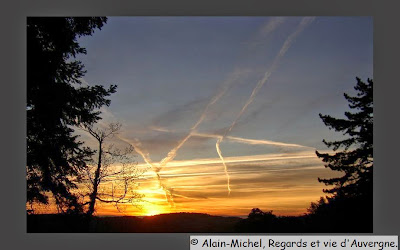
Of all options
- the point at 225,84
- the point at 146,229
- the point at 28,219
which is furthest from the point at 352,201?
the point at 28,219

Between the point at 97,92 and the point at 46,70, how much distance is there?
0.88 metres

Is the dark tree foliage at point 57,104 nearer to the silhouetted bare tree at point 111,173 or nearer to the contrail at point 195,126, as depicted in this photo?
the silhouetted bare tree at point 111,173

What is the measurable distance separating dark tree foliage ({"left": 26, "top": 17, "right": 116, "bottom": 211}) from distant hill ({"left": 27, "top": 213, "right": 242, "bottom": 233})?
0.21 m

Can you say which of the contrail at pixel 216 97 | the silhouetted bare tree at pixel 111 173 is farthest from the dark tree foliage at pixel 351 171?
the silhouetted bare tree at pixel 111 173

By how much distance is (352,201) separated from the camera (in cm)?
719

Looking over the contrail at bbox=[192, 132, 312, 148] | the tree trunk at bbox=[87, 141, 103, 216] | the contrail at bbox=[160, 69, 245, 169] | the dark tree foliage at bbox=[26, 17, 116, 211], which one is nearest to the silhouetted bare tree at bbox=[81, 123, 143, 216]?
the tree trunk at bbox=[87, 141, 103, 216]

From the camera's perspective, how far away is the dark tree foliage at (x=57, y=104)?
734 centimetres

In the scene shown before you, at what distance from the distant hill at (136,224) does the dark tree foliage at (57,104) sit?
0.68 ft

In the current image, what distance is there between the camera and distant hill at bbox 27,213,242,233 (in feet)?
23.3

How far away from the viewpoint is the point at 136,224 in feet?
23.8

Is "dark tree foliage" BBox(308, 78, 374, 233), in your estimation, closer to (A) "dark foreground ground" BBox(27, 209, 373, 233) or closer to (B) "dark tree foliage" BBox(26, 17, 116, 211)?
(A) "dark foreground ground" BBox(27, 209, 373, 233)

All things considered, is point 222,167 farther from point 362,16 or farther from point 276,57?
point 362,16

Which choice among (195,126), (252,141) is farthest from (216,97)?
(252,141)

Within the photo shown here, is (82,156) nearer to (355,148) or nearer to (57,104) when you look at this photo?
(57,104)
